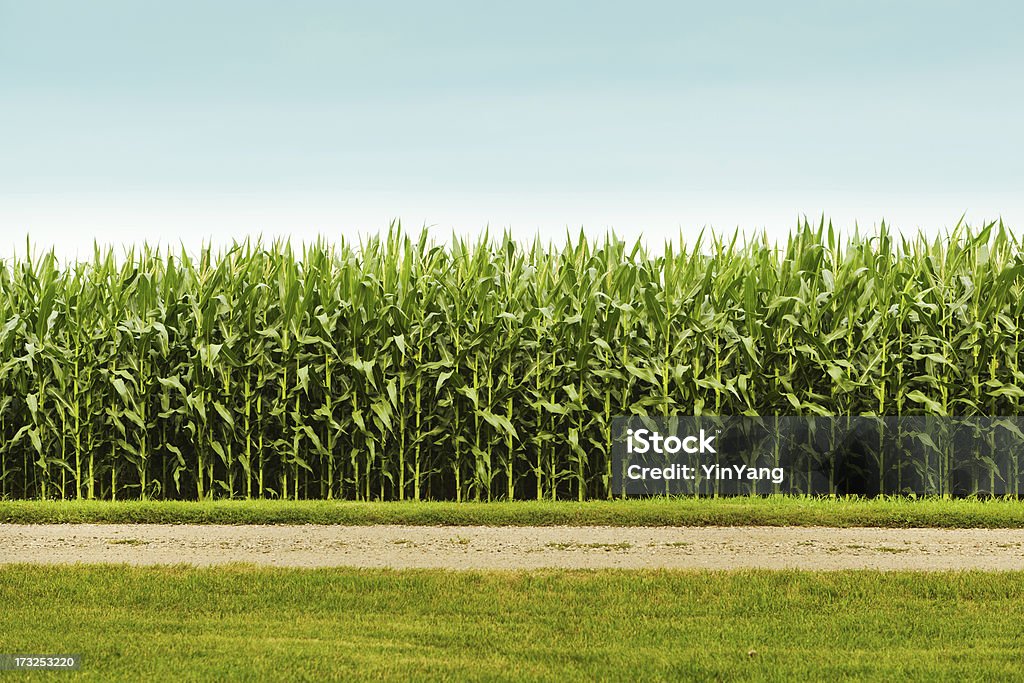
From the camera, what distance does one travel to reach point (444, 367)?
1102 centimetres

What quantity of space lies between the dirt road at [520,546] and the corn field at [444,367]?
4.70ft

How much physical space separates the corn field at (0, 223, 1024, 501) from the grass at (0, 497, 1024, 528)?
2.84 ft

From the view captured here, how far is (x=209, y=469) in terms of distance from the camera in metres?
11.1

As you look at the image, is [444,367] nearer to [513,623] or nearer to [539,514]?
Result: [539,514]

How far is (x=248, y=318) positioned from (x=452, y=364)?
6.96 ft

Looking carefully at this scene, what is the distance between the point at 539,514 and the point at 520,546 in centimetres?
118

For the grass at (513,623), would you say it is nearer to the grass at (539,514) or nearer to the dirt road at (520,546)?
the dirt road at (520,546)

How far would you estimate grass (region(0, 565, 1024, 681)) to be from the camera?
18.3 feet

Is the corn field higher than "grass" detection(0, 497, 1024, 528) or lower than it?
higher
